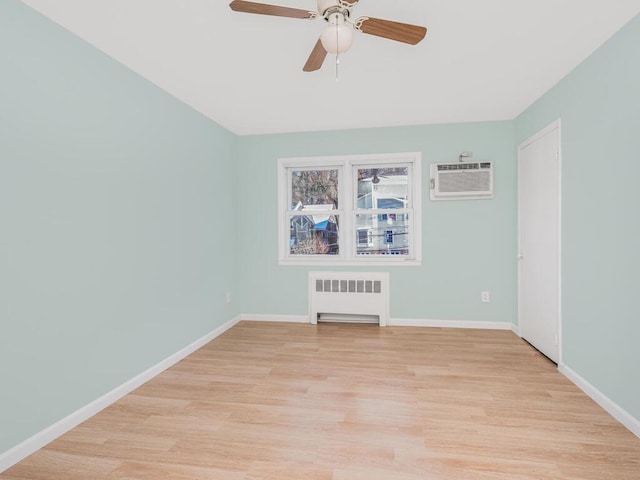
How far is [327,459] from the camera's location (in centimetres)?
178

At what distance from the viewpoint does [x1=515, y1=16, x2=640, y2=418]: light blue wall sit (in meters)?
2.01

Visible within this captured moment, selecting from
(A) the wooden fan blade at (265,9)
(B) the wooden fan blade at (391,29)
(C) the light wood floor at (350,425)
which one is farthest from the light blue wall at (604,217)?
(A) the wooden fan blade at (265,9)

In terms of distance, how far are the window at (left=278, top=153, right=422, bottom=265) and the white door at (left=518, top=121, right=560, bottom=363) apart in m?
1.10

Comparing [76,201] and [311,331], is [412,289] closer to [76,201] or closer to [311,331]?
[311,331]

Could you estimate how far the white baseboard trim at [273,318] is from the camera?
4.36m

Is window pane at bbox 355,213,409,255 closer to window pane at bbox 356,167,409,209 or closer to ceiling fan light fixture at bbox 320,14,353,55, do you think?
window pane at bbox 356,167,409,209

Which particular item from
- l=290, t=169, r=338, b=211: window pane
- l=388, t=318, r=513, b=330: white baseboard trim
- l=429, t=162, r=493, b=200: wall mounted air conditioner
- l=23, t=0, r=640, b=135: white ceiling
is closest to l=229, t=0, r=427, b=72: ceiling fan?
l=23, t=0, r=640, b=135: white ceiling

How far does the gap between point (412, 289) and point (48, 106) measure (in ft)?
12.2

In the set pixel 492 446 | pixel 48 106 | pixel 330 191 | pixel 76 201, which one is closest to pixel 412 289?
pixel 330 191

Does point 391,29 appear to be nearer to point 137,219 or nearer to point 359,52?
point 359,52

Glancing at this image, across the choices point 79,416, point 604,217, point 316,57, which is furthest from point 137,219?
point 604,217

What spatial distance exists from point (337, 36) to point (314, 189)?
9.40 feet

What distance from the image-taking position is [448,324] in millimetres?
4070

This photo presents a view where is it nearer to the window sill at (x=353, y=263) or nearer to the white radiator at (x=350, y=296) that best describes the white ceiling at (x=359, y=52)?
the window sill at (x=353, y=263)
